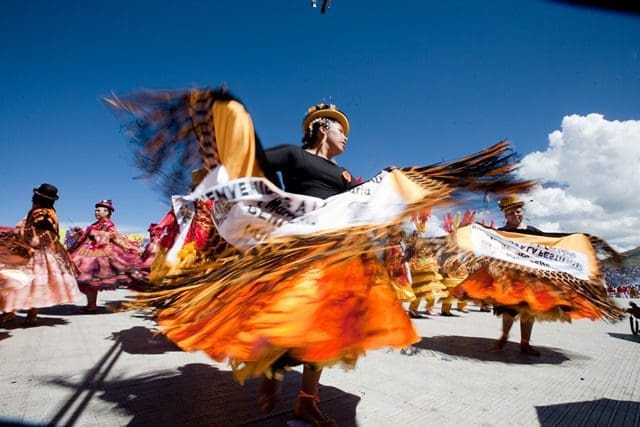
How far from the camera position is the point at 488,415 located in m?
2.14

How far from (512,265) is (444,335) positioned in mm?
2008

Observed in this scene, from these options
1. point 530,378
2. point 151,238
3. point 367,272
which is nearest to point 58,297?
point 151,238

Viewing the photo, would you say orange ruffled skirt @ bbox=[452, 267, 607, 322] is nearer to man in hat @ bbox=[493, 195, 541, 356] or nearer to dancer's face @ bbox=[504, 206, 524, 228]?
man in hat @ bbox=[493, 195, 541, 356]

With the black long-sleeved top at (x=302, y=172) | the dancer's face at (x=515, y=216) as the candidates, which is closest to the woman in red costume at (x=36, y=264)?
the black long-sleeved top at (x=302, y=172)

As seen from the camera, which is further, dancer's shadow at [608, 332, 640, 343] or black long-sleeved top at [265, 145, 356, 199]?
dancer's shadow at [608, 332, 640, 343]

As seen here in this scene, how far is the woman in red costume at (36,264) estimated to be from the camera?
14.6 feet

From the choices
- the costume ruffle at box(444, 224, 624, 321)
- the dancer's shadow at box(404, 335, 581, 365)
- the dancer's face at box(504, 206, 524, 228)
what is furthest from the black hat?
the dancer's face at box(504, 206, 524, 228)

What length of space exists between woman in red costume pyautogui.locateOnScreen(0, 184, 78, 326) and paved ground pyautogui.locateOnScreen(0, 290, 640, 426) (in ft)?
1.81

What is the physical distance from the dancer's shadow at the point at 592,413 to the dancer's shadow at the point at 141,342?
318cm

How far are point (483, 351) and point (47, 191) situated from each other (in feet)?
22.1

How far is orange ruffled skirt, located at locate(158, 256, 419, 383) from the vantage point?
1396 mm

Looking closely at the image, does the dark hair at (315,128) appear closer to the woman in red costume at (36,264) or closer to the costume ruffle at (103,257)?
the woman in red costume at (36,264)

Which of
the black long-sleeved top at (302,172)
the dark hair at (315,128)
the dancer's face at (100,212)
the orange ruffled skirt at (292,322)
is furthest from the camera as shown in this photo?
the dancer's face at (100,212)

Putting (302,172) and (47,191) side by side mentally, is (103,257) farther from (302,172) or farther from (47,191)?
(302,172)
